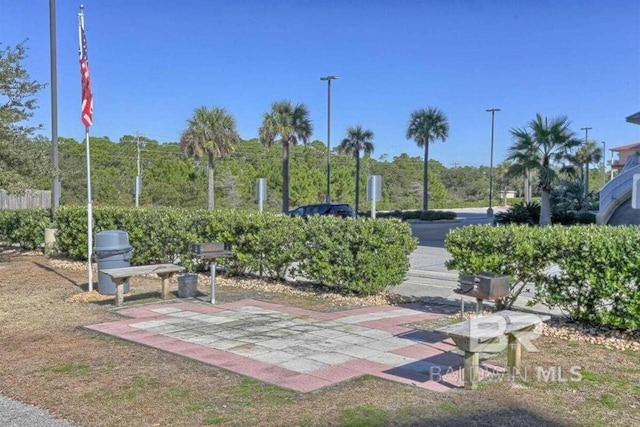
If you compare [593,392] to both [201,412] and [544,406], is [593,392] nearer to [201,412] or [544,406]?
[544,406]

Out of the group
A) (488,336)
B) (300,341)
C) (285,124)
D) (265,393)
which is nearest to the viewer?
(488,336)

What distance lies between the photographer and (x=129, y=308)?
7859mm

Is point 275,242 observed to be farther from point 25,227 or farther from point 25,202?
point 25,202

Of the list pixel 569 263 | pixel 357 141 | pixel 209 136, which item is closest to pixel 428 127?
pixel 357 141

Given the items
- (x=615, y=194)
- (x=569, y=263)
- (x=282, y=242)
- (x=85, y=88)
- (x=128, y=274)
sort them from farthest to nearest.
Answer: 1. (x=615, y=194)
2. (x=282, y=242)
3. (x=85, y=88)
4. (x=128, y=274)
5. (x=569, y=263)

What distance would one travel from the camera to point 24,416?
3.99 m

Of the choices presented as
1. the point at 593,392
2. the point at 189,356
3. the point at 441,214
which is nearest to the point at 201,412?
the point at 189,356

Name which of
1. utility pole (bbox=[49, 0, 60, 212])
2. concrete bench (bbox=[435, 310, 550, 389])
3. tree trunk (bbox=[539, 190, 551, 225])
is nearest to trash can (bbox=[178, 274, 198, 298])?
concrete bench (bbox=[435, 310, 550, 389])

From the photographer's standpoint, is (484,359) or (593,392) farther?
(484,359)

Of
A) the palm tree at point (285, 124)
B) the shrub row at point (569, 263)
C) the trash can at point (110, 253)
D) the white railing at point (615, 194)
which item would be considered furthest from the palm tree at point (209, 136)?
the shrub row at point (569, 263)

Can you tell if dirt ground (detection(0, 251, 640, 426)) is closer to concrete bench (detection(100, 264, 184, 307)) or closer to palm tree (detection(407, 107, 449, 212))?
concrete bench (detection(100, 264, 184, 307))

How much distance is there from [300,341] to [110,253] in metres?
4.62

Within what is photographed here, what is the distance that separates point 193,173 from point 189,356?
46802mm

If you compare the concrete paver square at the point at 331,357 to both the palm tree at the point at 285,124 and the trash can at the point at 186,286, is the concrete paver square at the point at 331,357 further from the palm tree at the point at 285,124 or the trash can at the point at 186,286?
the palm tree at the point at 285,124
